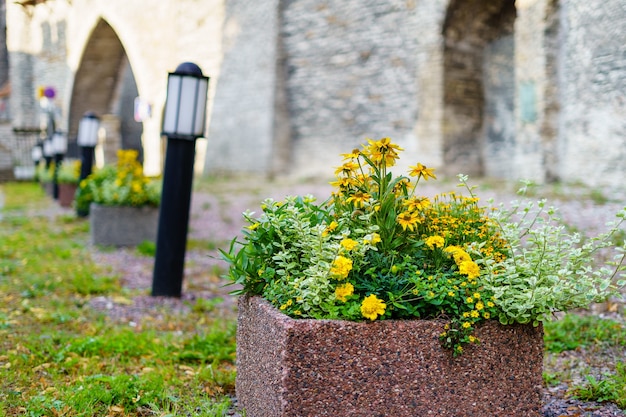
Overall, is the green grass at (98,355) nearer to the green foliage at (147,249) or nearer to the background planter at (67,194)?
the green foliage at (147,249)

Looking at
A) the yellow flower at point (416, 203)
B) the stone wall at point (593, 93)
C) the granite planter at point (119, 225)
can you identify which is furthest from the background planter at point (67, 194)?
the yellow flower at point (416, 203)

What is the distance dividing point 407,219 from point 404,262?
143 millimetres

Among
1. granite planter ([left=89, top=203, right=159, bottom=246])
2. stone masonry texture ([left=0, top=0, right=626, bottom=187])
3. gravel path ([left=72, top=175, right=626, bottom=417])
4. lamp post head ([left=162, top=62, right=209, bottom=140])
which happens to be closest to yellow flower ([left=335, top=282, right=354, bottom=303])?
gravel path ([left=72, top=175, right=626, bottom=417])

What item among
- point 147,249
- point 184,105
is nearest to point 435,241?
point 184,105

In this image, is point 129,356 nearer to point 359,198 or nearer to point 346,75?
point 359,198

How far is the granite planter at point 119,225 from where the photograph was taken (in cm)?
669

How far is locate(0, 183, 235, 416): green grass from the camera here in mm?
2572

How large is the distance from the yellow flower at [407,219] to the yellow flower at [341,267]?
25cm

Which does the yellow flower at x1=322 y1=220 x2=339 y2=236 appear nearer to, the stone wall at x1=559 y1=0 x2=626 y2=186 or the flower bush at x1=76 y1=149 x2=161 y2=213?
the flower bush at x1=76 y1=149 x2=161 y2=213

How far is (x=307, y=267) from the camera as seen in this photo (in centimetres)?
232

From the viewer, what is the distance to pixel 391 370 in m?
2.05

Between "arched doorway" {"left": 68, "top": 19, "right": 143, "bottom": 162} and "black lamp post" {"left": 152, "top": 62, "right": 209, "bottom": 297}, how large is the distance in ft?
54.8

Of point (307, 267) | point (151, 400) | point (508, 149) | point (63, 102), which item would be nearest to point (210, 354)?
point (151, 400)

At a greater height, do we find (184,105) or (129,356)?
(184,105)
